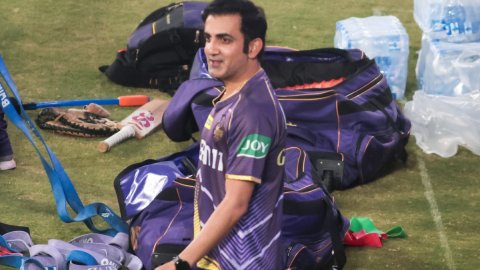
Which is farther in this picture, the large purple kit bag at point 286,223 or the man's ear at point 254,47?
the large purple kit bag at point 286,223

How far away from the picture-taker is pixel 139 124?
6.98 meters

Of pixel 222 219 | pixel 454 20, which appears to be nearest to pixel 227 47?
pixel 222 219

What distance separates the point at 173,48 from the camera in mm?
7727

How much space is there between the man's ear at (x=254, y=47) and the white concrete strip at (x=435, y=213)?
217 cm

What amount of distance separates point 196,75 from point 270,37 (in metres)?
2.57

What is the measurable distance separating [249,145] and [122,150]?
10.8 ft

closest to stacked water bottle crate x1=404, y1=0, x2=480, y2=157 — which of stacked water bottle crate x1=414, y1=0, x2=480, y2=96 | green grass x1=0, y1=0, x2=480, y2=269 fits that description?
stacked water bottle crate x1=414, y1=0, x2=480, y2=96

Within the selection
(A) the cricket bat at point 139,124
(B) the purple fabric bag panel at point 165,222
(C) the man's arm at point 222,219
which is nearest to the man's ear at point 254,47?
(C) the man's arm at point 222,219

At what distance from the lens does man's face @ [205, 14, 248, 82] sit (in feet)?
11.9

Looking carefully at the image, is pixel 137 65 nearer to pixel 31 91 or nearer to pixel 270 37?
pixel 31 91

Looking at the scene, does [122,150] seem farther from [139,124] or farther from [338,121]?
[338,121]

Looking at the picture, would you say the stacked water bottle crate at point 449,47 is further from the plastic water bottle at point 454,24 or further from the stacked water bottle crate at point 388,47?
the stacked water bottle crate at point 388,47

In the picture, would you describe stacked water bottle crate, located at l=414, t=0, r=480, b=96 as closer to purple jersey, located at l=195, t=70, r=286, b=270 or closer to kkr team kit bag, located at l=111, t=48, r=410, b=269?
kkr team kit bag, located at l=111, t=48, r=410, b=269

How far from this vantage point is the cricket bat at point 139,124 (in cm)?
675
